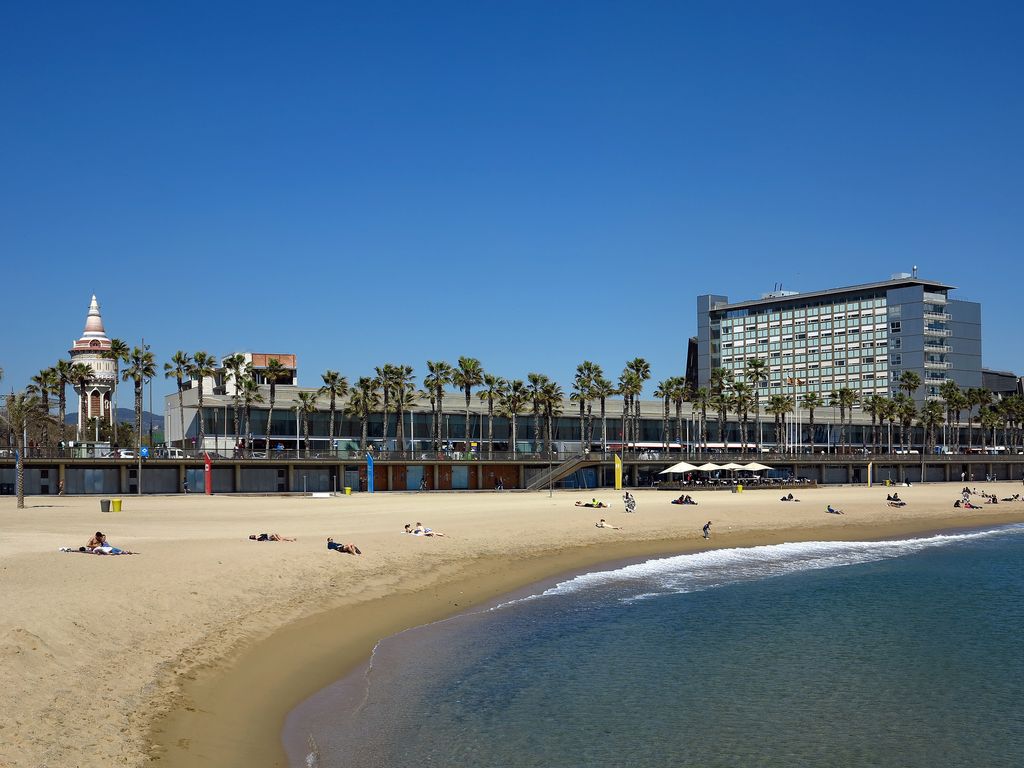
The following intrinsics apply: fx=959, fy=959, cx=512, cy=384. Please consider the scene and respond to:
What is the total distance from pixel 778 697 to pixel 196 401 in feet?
279

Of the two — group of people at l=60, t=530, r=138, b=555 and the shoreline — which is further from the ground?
group of people at l=60, t=530, r=138, b=555

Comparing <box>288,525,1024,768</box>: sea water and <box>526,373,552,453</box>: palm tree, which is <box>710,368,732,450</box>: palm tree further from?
<box>288,525,1024,768</box>: sea water

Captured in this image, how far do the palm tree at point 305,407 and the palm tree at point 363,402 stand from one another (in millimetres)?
3548

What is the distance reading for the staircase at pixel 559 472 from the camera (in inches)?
3211

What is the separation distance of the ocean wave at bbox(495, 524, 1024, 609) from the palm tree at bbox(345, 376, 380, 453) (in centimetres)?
4912

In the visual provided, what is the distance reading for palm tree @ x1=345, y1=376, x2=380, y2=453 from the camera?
9119 cm

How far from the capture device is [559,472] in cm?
8169

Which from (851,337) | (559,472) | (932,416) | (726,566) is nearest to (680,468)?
(559,472)

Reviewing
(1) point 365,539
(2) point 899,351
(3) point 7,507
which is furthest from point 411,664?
(2) point 899,351

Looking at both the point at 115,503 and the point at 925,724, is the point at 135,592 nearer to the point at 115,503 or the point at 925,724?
the point at 925,724

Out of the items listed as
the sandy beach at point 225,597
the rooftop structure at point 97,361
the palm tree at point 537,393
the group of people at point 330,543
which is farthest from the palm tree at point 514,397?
the rooftop structure at point 97,361

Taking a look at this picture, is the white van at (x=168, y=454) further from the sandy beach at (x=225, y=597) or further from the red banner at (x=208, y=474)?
the sandy beach at (x=225, y=597)

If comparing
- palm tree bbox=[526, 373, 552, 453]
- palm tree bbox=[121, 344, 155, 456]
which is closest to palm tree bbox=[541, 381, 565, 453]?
palm tree bbox=[526, 373, 552, 453]

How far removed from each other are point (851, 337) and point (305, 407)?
11013 centimetres
